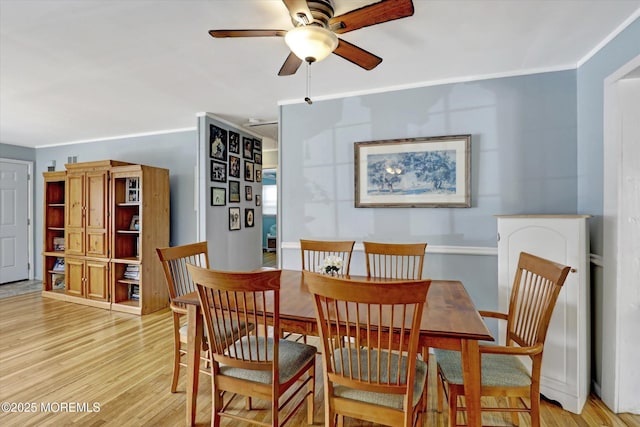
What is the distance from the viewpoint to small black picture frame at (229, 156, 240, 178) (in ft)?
14.6

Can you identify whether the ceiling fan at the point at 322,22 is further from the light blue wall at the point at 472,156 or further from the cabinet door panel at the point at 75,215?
the cabinet door panel at the point at 75,215

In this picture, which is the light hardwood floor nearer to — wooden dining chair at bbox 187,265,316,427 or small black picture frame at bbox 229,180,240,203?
wooden dining chair at bbox 187,265,316,427

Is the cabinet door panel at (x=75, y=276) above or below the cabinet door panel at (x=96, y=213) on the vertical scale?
below

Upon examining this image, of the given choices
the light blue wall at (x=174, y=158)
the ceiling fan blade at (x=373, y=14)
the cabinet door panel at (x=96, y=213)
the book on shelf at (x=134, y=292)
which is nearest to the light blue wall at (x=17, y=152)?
the light blue wall at (x=174, y=158)

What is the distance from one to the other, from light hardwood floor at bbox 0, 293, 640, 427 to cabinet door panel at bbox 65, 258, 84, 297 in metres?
0.63

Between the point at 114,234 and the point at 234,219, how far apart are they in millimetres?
1506

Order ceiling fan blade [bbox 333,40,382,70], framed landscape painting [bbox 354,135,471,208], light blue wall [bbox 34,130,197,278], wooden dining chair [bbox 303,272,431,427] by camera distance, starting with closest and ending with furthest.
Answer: wooden dining chair [bbox 303,272,431,427] < ceiling fan blade [bbox 333,40,382,70] < framed landscape painting [bbox 354,135,471,208] < light blue wall [bbox 34,130,197,278]

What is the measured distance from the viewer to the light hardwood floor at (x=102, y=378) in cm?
197

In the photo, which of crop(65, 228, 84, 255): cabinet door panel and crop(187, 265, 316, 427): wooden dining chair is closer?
crop(187, 265, 316, 427): wooden dining chair

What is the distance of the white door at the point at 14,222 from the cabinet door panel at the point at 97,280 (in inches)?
92.9

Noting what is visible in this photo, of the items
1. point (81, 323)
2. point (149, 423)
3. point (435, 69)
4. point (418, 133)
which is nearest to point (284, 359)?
point (149, 423)

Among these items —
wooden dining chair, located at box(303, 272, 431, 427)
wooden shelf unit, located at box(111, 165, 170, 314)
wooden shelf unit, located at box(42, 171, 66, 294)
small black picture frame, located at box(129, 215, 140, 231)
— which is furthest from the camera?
wooden shelf unit, located at box(42, 171, 66, 294)

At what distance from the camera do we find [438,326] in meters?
1.44

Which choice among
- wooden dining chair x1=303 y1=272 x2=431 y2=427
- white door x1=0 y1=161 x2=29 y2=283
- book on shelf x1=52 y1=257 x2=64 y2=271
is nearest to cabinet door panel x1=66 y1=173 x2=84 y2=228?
book on shelf x1=52 y1=257 x2=64 y2=271
